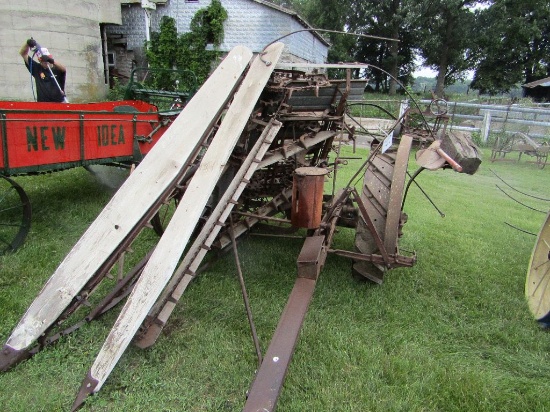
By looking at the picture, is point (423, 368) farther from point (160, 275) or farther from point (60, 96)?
point (60, 96)

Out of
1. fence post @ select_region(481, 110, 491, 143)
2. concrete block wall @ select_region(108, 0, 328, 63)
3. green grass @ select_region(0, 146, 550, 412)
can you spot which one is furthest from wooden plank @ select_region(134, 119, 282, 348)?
concrete block wall @ select_region(108, 0, 328, 63)

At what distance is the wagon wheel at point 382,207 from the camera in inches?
132

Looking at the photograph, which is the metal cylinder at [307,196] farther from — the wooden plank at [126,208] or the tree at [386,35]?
the tree at [386,35]

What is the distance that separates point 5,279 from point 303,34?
2044cm

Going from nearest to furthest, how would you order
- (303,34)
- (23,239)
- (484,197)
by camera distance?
(23,239), (484,197), (303,34)

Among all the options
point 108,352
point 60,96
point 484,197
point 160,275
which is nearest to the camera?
point 108,352

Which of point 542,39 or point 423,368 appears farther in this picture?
point 542,39

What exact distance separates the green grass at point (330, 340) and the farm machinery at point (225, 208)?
0.78 ft

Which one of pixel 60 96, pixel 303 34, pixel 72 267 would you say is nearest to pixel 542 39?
pixel 303 34

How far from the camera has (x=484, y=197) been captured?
27.5 feet

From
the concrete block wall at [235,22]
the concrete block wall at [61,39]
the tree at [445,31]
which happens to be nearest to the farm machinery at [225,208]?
the concrete block wall at [61,39]

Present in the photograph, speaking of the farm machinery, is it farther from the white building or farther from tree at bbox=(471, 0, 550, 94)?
tree at bbox=(471, 0, 550, 94)

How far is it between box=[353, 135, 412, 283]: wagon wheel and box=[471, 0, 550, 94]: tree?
113 ft

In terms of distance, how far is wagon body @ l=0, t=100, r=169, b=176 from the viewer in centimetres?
386
